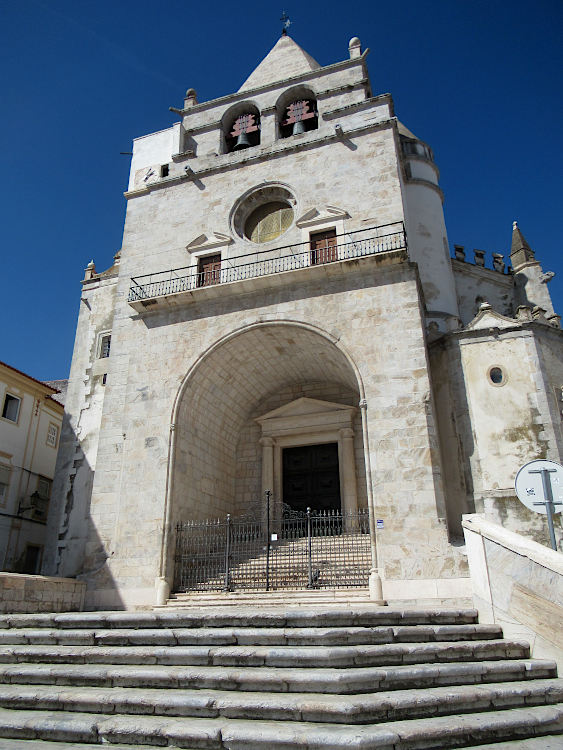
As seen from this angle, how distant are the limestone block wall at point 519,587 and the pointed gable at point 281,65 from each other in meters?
15.2

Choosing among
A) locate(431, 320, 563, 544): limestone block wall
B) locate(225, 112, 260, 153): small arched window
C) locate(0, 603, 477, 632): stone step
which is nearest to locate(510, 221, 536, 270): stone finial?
locate(431, 320, 563, 544): limestone block wall

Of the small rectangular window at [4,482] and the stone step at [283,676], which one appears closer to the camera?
the stone step at [283,676]

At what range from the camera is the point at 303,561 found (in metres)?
10.6

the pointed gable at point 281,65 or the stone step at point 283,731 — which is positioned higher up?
the pointed gable at point 281,65

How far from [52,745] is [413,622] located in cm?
359

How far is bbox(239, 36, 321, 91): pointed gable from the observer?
16.7 metres

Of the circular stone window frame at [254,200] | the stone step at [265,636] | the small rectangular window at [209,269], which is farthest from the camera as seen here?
the circular stone window frame at [254,200]

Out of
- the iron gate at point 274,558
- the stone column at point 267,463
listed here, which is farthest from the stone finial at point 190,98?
the iron gate at point 274,558

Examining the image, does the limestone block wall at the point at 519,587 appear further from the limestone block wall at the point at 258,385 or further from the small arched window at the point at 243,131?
the small arched window at the point at 243,131

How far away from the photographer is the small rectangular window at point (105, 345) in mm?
15570

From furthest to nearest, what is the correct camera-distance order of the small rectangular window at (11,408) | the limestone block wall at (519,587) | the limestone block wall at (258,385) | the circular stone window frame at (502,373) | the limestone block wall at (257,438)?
the small rectangular window at (11,408), the limestone block wall at (257,438), the circular stone window frame at (502,373), the limestone block wall at (258,385), the limestone block wall at (519,587)

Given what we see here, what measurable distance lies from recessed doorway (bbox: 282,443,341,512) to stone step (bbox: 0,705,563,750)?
9578 millimetres

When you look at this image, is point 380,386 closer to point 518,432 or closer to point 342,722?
point 518,432

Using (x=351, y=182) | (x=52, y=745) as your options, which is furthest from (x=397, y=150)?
(x=52, y=745)
